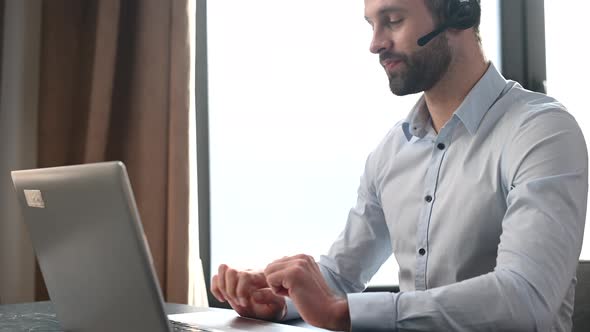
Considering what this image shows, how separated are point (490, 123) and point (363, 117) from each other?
1.30 metres

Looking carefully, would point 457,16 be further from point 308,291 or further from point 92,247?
point 92,247

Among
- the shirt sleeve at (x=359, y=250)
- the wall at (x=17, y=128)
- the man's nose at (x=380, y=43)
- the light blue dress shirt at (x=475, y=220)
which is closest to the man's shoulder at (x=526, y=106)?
the light blue dress shirt at (x=475, y=220)

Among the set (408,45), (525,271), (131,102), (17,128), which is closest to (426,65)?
(408,45)

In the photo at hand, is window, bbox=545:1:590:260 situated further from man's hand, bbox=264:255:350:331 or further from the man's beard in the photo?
man's hand, bbox=264:255:350:331

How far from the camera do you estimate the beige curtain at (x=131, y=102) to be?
223 cm

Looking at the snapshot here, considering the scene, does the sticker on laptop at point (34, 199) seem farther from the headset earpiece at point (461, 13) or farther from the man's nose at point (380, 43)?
the headset earpiece at point (461, 13)

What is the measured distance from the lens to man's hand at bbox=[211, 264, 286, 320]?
4.07ft

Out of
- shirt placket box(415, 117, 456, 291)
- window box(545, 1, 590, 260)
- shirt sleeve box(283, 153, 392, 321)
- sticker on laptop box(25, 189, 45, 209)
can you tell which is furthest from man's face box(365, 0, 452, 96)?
window box(545, 1, 590, 260)

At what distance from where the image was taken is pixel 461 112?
1.42 metres

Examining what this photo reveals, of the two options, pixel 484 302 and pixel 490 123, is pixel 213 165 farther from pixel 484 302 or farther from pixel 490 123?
pixel 484 302

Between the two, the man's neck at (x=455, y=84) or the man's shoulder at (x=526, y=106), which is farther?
the man's neck at (x=455, y=84)

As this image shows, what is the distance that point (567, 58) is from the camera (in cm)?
281

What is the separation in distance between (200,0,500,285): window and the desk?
3.70 feet

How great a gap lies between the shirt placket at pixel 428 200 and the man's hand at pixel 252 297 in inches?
12.6
